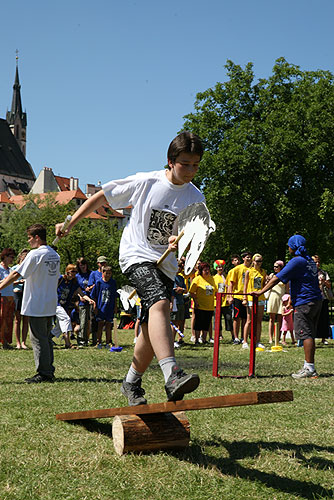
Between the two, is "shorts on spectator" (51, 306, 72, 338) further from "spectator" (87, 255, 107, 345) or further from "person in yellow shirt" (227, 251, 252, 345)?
"person in yellow shirt" (227, 251, 252, 345)

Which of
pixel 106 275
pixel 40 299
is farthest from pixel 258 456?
pixel 106 275

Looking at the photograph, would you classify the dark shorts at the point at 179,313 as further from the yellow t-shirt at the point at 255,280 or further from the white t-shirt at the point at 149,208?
the white t-shirt at the point at 149,208

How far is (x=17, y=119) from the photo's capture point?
14275 cm

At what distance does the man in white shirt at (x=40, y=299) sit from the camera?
8.12 metres

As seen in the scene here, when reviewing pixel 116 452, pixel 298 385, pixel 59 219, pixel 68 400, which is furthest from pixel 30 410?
pixel 59 219

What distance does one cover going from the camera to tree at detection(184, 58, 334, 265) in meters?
31.2

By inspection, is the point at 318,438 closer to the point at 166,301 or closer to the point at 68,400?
the point at 166,301

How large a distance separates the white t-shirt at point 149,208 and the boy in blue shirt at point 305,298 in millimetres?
4708

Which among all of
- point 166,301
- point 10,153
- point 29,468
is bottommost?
point 29,468

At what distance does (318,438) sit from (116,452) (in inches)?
67.3

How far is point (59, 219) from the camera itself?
5931 cm

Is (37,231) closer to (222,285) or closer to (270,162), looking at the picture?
(222,285)

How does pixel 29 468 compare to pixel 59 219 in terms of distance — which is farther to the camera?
pixel 59 219

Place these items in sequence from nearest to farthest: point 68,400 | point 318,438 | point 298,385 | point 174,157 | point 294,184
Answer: point 174,157
point 318,438
point 68,400
point 298,385
point 294,184
